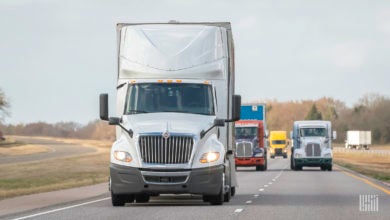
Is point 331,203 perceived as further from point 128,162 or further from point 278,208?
point 128,162

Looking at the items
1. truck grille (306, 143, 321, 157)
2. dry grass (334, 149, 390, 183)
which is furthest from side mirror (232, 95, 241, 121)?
truck grille (306, 143, 321, 157)

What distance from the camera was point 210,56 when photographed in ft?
84.4

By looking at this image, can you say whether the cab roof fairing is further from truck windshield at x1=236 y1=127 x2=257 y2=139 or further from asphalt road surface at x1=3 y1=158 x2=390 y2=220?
truck windshield at x1=236 y1=127 x2=257 y2=139

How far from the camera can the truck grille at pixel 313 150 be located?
62.8 meters

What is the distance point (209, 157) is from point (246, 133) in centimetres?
3667

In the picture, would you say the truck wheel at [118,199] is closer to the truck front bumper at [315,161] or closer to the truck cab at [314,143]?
the truck cab at [314,143]

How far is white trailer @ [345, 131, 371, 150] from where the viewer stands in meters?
166

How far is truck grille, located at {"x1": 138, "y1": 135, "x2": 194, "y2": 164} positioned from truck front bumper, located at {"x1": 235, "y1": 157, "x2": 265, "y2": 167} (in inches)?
1489

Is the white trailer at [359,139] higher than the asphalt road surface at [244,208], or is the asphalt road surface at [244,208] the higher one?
the white trailer at [359,139]

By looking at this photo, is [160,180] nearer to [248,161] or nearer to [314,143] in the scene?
[248,161]

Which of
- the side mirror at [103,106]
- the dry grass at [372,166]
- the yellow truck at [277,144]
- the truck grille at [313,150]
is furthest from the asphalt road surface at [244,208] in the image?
the yellow truck at [277,144]

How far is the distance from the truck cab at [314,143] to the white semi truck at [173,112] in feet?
119

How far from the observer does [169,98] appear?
25297mm

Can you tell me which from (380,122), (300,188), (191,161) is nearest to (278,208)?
(191,161)
